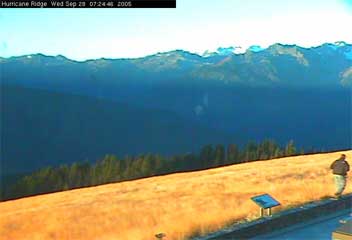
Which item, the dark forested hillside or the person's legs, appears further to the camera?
the dark forested hillside

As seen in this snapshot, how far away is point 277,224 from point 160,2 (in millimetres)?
5542

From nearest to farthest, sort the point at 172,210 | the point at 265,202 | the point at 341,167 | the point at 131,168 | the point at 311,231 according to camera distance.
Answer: the point at 311,231, the point at 265,202, the point at 341,167, the point at 172,210, the point at 131,168

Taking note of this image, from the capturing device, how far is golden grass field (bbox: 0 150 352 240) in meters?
15.4

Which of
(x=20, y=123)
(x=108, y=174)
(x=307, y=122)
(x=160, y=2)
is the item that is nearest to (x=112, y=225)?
(x=160, y=2)

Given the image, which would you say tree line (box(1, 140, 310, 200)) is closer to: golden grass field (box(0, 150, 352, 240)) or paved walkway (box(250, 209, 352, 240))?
golden grass field (box(0, 150, 352, 240))

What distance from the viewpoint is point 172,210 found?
21531mm

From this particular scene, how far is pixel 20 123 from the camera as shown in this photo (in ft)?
565

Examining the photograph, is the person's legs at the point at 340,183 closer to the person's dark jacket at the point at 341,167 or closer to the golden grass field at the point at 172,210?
the person's dark jacket at the point at 341,167
